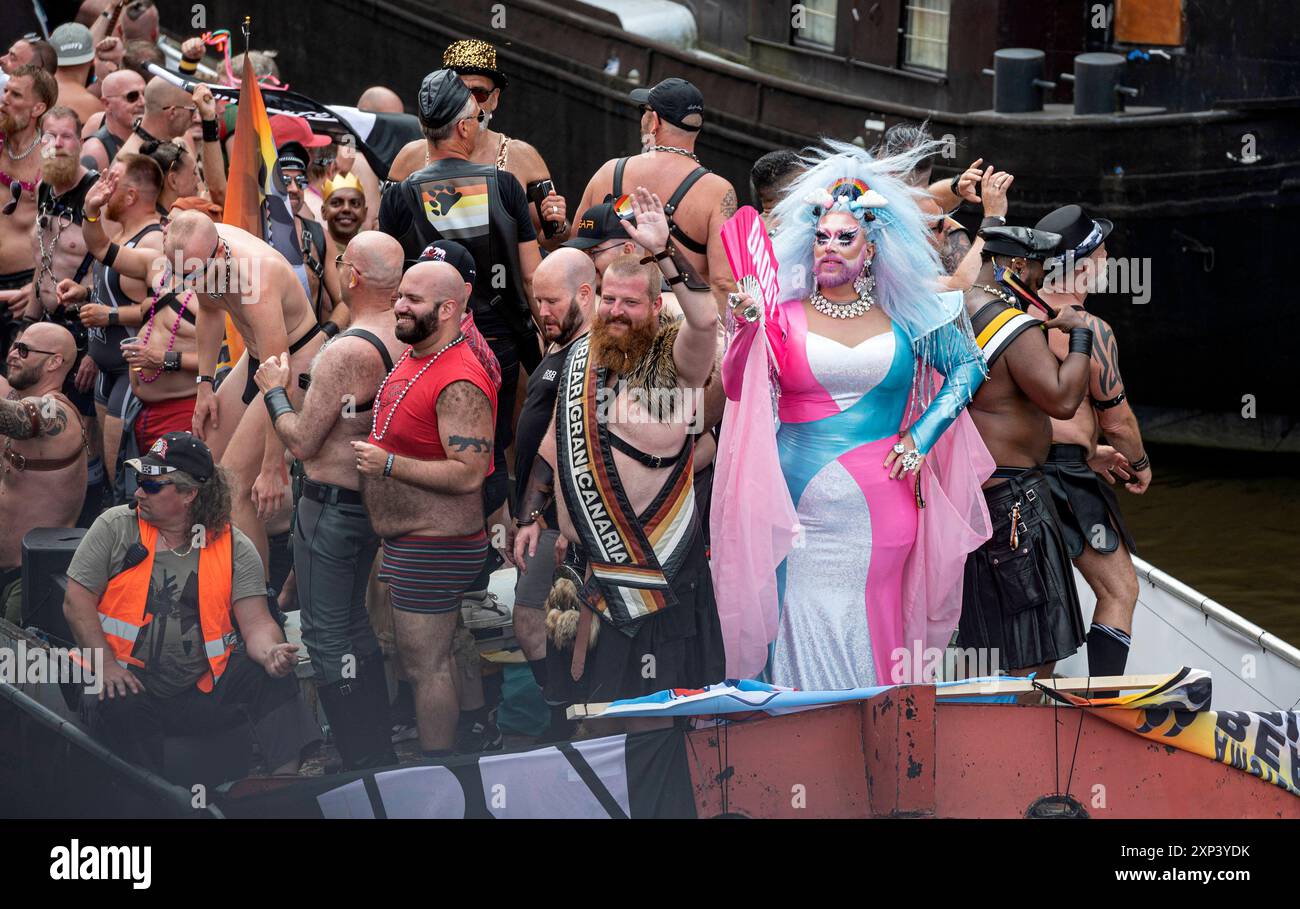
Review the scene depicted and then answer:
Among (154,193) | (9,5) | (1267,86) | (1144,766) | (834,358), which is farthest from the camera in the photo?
(9,5)

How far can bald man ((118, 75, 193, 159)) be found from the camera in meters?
7.52

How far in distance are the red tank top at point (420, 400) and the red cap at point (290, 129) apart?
2.76 metres

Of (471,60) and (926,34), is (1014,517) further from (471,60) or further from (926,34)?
(926,34)

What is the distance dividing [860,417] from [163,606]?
2.24m

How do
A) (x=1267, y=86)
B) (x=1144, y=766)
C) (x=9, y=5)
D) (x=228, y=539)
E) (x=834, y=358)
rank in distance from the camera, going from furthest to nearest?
(x=9, y=5), (x=1267, y=86), (x=228, y=539), (x=834, y=358), (x=1144, y=766)

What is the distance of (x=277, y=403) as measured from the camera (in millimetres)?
5031

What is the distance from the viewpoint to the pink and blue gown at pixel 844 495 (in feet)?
15.5

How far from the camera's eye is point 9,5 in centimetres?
1349

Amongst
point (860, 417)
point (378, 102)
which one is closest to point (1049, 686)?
point (860, 417)

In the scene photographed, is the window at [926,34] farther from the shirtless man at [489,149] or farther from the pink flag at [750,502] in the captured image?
the pink flag at [750,502]

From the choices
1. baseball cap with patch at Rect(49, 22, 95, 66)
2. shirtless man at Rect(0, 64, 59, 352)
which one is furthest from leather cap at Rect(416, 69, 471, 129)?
baseball cap with patch at Rect(49, 22, 95, 66)
